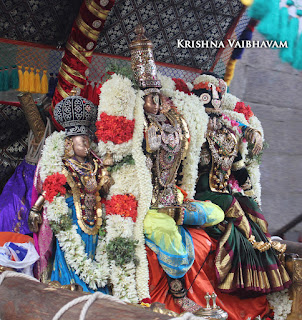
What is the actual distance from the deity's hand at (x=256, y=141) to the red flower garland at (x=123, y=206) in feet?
5.29

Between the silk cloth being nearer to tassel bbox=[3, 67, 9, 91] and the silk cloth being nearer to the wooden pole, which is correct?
the wooden pole

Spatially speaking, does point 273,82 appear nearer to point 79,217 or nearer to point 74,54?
point 74,54

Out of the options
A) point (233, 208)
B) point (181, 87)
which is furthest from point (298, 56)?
point (233, 208)

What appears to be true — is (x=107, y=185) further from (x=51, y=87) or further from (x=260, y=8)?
(x=260, y=8)

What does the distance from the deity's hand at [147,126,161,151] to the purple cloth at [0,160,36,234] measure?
56.5 inches

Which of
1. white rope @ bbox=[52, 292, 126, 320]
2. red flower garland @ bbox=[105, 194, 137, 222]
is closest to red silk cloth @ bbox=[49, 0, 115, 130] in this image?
red flower garland @ bbox=[105, 194, 137, 222]

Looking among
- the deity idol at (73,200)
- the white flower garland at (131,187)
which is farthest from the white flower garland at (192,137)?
the deity idol at (73,200)

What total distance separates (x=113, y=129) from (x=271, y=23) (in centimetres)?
325

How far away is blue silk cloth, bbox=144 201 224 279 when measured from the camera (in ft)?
13.4

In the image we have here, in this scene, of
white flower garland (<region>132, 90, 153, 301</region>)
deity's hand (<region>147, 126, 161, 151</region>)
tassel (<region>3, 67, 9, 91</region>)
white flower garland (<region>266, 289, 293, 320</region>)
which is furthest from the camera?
tassel (<region>3, 67, 9, 91</region>)

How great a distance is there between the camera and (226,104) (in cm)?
561

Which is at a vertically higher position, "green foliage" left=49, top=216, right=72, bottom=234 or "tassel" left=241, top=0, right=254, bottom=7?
"tassel" left=241, top=0, right=254, bottom=7

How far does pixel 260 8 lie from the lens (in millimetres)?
6031

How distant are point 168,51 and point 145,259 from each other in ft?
9.55
